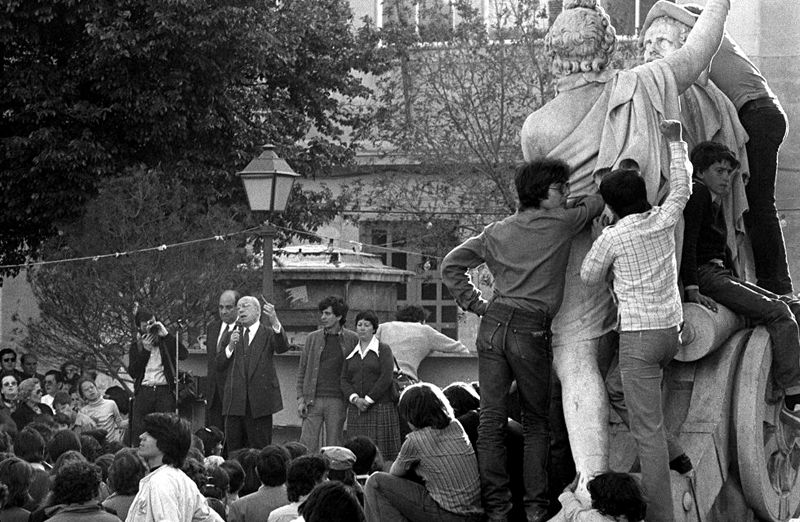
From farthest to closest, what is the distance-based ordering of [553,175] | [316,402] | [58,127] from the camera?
[58,127], [316,402], [553,175]

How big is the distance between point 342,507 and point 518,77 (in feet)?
80.3

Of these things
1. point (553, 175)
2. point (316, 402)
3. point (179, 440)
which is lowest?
point (316, 402)

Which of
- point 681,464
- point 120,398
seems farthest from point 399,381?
point 681,464

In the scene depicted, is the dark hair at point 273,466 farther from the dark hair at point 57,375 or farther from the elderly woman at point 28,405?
the dark hair at point 57,375

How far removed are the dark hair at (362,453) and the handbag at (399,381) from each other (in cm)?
486

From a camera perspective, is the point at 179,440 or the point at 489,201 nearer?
the point at 179,440

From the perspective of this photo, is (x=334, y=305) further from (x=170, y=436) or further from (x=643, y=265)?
(x=643, y=265)

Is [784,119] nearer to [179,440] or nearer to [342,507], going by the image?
[179,440]

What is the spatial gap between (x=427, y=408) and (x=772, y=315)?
6.06 ft

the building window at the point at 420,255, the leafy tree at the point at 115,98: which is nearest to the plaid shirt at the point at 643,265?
the leafy tree at the point at 115,98

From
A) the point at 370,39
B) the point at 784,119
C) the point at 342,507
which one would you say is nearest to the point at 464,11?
the point at 370,39

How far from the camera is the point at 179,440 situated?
9.20 meters

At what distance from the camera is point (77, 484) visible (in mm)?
9219

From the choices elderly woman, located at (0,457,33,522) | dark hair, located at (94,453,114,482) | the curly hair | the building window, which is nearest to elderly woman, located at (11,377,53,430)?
the curly hair
